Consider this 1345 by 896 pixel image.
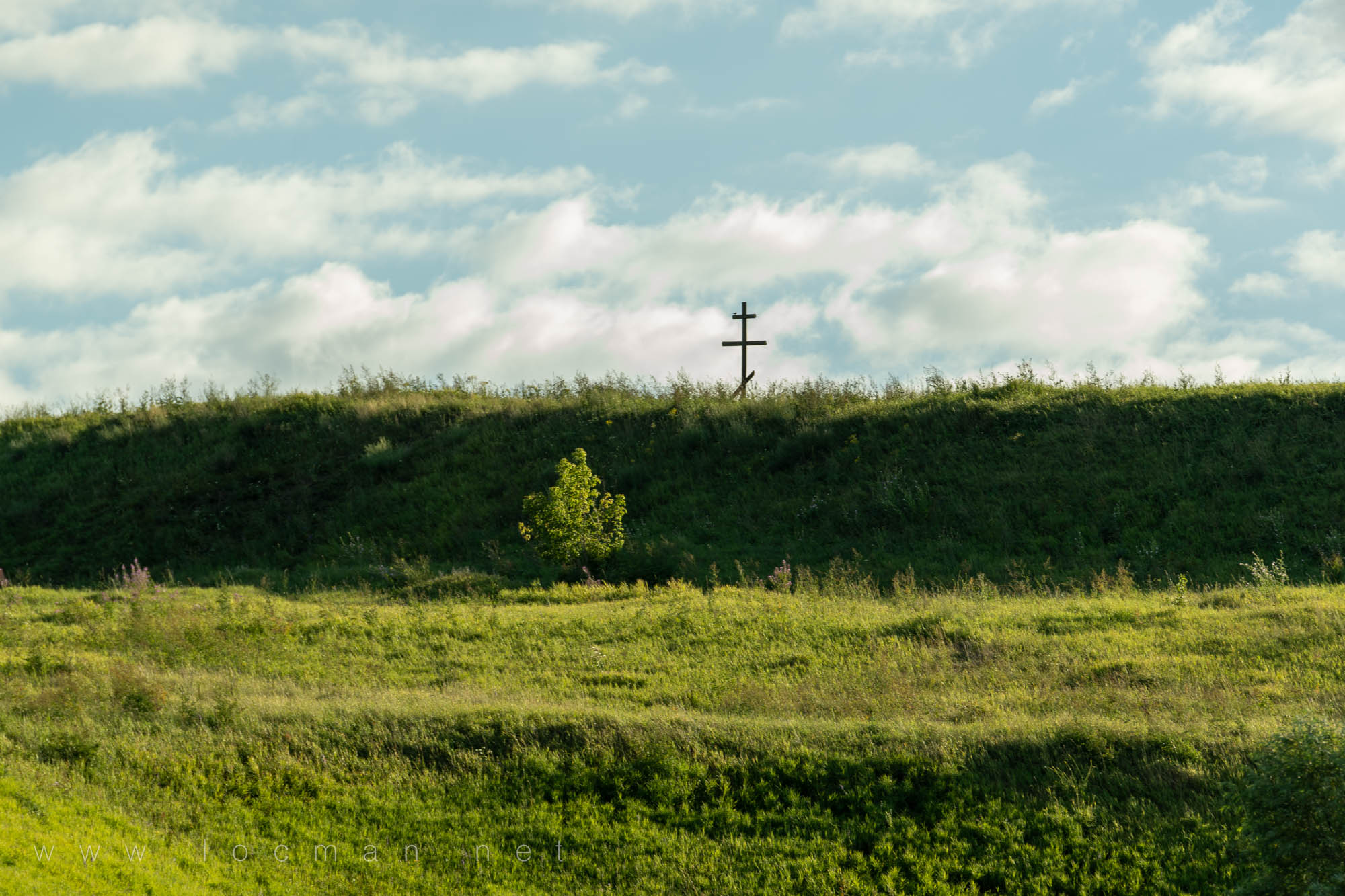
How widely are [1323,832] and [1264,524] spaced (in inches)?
599

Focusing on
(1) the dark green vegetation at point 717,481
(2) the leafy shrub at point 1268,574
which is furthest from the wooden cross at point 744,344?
(2) the leafy shrub at point 1268,574

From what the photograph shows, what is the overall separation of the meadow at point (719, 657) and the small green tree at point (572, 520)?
0.61 m

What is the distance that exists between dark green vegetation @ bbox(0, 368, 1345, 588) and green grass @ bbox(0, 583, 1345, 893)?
18.9ft

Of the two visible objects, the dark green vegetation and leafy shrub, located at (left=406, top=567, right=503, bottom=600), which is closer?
leafy shrub, located at (left=406, top=567, right=503, bottom=600)

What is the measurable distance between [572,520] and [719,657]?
723cm

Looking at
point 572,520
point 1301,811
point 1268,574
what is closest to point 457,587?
point 572,520

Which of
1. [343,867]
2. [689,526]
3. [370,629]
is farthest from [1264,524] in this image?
[343,867]

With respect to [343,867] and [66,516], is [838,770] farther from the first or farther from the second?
[66,516]

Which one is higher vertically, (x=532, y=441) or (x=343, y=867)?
(x=532, y=441)

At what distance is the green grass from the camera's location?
7984mm

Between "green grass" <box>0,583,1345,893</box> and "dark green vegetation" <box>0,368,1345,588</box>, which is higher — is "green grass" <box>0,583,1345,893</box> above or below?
below

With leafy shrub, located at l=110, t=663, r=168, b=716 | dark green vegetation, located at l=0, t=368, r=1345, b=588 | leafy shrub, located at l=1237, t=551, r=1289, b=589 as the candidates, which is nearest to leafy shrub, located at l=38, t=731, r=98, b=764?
leafy shrub, located at l=110, t=663, r=168, b=716

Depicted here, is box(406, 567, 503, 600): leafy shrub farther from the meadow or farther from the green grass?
the green grass

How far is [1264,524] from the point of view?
19391 millimetres
